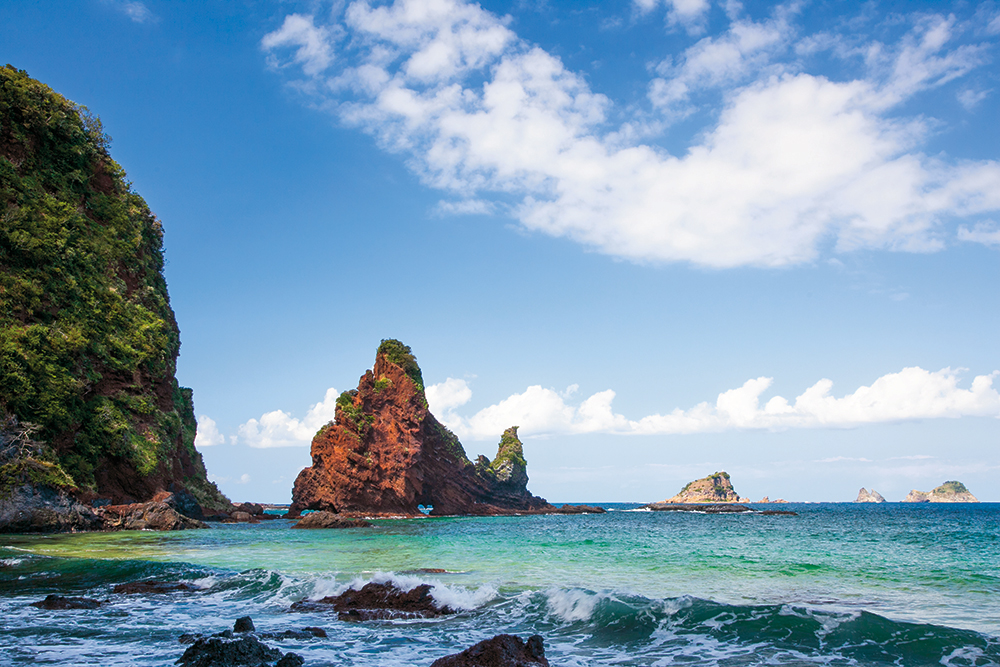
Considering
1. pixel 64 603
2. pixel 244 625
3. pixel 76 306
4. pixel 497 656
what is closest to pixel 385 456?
pixel 76 306

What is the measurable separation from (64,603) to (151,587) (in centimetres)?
238

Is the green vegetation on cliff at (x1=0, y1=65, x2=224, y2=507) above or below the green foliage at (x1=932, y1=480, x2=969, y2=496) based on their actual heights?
above

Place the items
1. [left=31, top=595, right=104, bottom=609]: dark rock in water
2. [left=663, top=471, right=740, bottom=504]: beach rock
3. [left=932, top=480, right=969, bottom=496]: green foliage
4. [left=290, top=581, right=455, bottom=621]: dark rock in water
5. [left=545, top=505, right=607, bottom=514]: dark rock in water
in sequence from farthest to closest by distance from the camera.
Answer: [left=932, top=480, right=969, bottom=496]: green foliage
[left=663, top=471, right=740, bottom=504]: beach rock
[left=545, top=505, right=607, bottom=514]: dark rock in water
[left=31, top=595, right=104, bottom=609]: dark rock in water
[left=290, top=581, right=455, bottom=621]: dark rock in water

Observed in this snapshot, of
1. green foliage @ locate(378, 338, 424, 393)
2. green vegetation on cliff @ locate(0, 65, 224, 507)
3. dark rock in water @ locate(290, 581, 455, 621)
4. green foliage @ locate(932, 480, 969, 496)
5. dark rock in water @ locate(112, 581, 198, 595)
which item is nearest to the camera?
dark rock in water @ locate(290, 581, 455, 621)

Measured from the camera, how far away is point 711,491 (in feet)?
491

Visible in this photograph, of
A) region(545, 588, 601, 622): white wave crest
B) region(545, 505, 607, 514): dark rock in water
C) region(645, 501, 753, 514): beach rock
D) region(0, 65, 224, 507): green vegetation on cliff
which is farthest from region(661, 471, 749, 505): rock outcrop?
region(545, 588, 601, 622): white wave crest

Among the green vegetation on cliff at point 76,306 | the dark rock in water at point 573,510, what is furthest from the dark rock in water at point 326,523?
the dark rock in water at point 573,510

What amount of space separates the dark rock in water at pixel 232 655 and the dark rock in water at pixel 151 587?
21.6 ft

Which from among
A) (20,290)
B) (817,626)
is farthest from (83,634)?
(20,290)

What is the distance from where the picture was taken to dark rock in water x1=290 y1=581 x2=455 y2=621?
10836 mm

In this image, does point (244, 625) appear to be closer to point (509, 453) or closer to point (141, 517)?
point (141, 517)

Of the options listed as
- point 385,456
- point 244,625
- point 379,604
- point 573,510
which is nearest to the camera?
point 244,625

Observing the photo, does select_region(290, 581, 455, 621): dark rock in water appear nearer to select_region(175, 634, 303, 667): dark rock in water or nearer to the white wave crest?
the white wave crest

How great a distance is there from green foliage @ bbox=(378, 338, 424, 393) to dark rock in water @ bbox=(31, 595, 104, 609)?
58.9m
